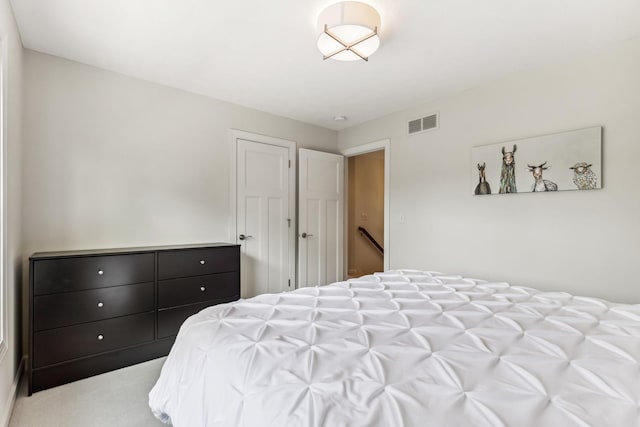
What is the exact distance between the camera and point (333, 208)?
14.7ft

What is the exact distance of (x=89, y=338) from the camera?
233 centimetres

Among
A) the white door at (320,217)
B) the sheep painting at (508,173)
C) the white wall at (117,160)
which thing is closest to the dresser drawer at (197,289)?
the white wall at (117,160)

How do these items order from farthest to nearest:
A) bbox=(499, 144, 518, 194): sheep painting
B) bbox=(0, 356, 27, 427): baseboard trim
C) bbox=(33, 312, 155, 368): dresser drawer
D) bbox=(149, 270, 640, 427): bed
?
bbox=(499, 144, 518, 194): sheep painting
bbox=(33, 312, 155, 368): dresser drawer
bbox=(0, 356, 27, 427): baseboard trim
bbox=(149, 270, 640, 427): bed

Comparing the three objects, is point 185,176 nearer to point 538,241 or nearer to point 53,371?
point 53,371

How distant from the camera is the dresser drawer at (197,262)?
269 cm

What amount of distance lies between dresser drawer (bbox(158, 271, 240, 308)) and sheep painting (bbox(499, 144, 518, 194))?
2727mm

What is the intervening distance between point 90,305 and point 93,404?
69cm

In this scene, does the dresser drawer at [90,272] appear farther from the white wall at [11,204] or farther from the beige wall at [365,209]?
the beige wall at [365,209]

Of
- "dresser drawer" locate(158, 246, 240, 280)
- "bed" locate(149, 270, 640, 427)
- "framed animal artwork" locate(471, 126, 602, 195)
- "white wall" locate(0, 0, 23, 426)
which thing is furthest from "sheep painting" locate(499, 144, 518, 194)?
"white wall" locate(0, 0, 23, 426)

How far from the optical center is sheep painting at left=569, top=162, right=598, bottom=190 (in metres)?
2.42

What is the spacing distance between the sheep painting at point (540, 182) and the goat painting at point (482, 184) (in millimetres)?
377

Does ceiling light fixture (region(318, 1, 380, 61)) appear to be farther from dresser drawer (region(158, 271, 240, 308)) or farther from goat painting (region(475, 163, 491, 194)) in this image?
dresser drawer (region(158, 271, 240, 308))

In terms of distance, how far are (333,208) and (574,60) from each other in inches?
117

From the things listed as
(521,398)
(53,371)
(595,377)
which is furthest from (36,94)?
(595,377)
